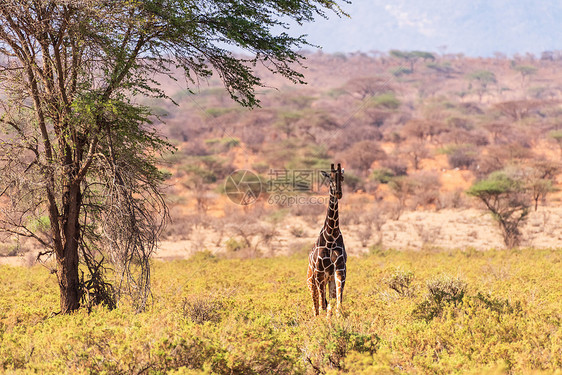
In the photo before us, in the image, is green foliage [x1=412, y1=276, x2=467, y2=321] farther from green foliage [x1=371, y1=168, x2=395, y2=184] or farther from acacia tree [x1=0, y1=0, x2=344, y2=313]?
green foliage [x1=371, y1=168, x2=395, y2=184]

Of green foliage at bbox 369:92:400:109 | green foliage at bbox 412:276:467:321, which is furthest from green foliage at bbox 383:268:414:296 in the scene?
green foliage at bbox 369:92:400:109

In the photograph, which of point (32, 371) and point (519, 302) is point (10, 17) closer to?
point (32, 371)

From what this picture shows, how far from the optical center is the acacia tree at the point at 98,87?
19.7 ft

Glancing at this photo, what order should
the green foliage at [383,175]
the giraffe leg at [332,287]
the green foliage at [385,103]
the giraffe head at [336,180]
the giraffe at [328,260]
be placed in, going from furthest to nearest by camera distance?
the green foliage at [385,103] → the green foliage at [383,175] → the giraffe leg at [332,287] → the giraffe at [328,260] → the giraffe head at [336,180]

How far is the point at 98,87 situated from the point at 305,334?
13.8 ft

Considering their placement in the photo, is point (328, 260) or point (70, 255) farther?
point (70, 255)

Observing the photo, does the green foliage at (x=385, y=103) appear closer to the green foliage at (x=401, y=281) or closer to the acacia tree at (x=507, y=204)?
the acacia tree at (x=507, y=204)

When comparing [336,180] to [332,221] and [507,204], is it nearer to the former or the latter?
[332,221]

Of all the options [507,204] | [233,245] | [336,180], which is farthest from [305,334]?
[507,204]

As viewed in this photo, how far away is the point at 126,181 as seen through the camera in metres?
6.29

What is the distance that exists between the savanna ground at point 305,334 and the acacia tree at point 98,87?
0.95 m

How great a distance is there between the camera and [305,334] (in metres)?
5.52

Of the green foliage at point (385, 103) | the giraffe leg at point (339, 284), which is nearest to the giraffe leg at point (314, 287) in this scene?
the giraffe leg at point (339, 284)

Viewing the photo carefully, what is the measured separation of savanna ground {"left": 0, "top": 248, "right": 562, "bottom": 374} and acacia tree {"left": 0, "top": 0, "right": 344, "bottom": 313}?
0.95 metres
